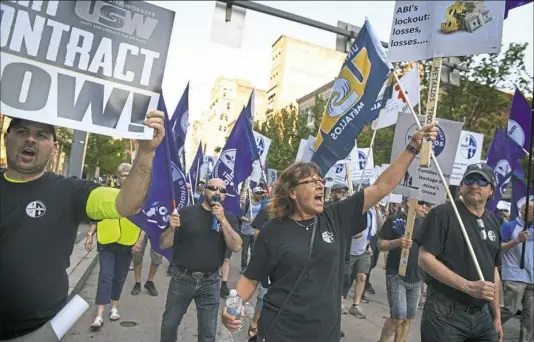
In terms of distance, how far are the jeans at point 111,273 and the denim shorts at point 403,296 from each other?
136 inches

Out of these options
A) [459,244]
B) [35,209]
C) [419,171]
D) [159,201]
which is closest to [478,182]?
[459,244]

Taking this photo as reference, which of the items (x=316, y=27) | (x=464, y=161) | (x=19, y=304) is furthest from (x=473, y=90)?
(x=19, y=304)

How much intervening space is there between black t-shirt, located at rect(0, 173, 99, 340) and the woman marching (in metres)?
1.08

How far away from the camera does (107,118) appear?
2305 millimetres

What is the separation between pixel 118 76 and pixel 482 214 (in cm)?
293

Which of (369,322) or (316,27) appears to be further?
(316,27)

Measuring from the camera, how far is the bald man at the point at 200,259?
4.39m

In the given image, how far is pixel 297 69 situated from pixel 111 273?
76.9 meters

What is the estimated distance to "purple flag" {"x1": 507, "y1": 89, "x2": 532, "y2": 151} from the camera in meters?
7.18

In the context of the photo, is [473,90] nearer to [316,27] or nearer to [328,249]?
[316,27]

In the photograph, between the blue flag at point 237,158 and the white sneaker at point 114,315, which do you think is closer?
the white sneaker at point 114,315

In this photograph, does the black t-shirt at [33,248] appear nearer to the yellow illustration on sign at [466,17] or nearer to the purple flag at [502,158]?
the yellow illustration on sign at [466,17]

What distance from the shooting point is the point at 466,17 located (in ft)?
11.8

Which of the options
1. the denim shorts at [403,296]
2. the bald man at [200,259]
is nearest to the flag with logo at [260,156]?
the denim shorts at [403,296]
